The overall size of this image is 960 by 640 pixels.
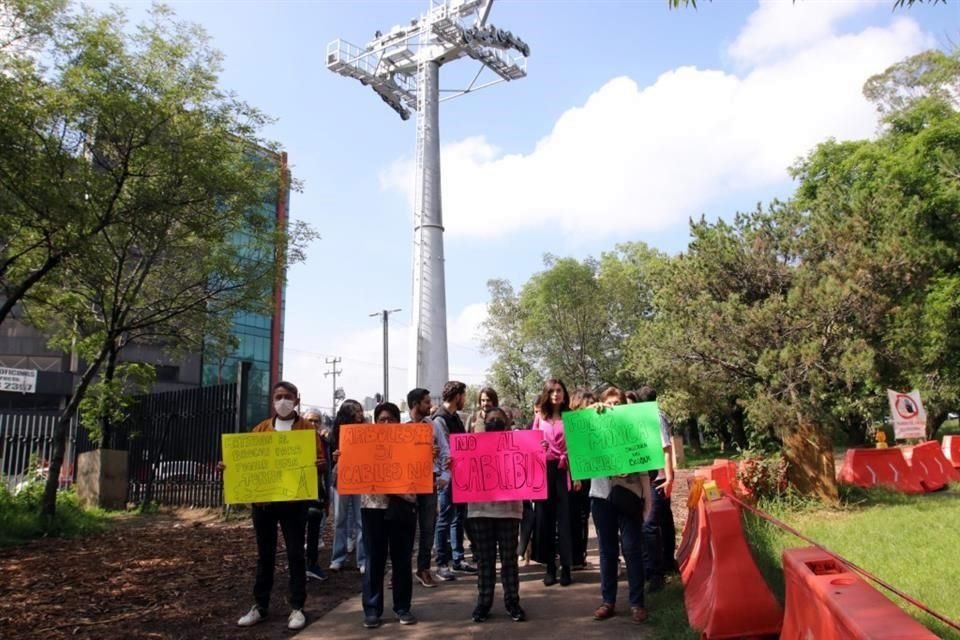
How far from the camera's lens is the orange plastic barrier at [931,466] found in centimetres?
1466

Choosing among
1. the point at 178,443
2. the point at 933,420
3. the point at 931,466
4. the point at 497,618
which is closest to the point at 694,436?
the point at 933,420

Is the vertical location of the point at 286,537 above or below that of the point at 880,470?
below

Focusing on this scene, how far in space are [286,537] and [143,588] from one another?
2548 mm

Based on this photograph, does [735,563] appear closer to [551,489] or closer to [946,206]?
[551,489]

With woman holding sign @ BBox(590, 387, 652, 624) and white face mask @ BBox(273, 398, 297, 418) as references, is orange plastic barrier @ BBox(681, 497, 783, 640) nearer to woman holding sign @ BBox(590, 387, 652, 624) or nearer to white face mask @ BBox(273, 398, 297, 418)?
woman holding sign @ BBox(590, 387, 652, 624)

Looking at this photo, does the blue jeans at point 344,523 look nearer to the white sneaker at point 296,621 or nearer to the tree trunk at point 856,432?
the white sneaker at point 296,621

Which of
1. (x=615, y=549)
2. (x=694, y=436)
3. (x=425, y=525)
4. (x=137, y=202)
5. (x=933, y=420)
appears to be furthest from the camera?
(x=694, y=436)

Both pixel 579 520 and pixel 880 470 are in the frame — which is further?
pixel 880 470

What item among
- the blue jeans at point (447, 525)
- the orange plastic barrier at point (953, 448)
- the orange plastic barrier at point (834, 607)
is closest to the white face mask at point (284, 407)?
the blue jeans at point (447, 525)

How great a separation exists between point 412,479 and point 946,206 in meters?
25.5

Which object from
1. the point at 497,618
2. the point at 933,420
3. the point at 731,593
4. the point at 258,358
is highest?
the point at 258,358

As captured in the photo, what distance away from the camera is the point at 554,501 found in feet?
24.3

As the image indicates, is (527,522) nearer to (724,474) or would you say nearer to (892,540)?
(892,540)

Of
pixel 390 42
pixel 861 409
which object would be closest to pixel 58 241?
pixel 390 42
